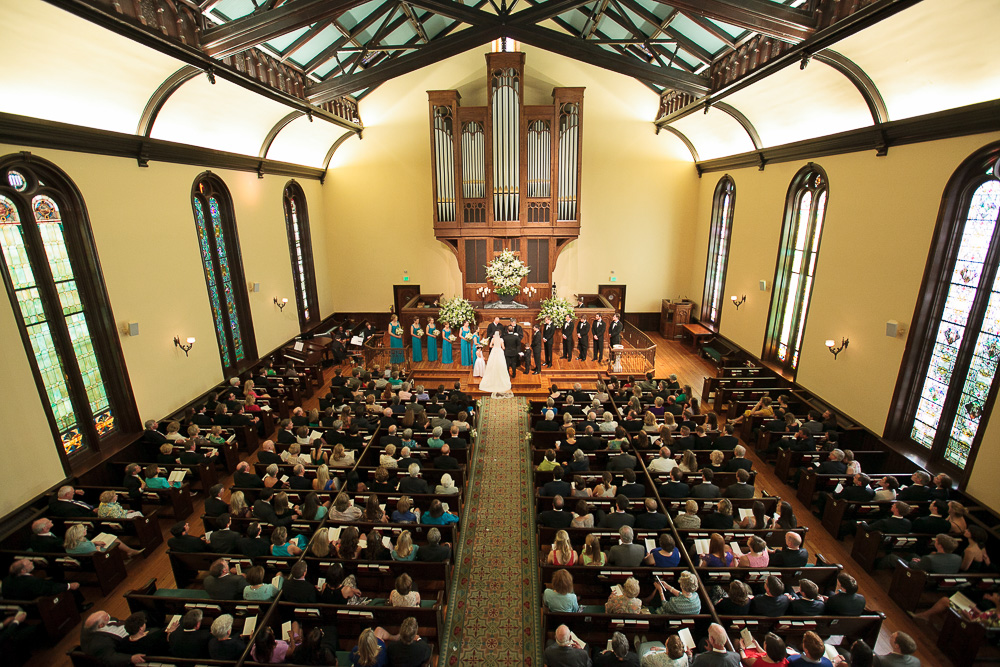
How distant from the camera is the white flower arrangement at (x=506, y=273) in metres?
14.9

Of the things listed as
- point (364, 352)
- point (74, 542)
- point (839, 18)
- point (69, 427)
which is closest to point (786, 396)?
point (839, 18)

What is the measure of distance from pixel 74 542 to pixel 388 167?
13.9 meters

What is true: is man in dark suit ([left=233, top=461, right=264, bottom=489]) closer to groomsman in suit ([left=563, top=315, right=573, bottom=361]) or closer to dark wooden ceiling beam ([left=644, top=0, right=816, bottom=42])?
groomsman in suit ([left=563, top=315, right=573, bottom=361])

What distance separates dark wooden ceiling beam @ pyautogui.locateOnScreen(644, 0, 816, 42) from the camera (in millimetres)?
7387

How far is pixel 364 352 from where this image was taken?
46.5 feet

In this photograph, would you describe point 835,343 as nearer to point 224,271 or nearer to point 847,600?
point 847,600

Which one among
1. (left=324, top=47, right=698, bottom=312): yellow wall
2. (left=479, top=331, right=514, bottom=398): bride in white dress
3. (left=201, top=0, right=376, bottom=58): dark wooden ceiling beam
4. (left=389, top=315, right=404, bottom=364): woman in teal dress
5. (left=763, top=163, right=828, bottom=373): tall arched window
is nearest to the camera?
(left=201, top=0, right=376, bottom=58): dark wooden ceiling beam

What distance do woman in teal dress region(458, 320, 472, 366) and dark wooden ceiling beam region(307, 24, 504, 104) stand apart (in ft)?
20.9

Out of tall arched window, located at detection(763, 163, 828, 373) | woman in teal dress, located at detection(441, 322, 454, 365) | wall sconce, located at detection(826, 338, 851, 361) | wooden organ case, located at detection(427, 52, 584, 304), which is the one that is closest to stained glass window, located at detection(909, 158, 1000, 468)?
wall sconce, located at detection(826, 338, 851, 361)

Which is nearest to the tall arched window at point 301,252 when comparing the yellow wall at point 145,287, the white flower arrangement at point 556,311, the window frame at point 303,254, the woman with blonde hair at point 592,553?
the window frame at point 303,254

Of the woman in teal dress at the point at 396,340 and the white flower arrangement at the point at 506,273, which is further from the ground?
the white flower arrangement at the point at 506,273

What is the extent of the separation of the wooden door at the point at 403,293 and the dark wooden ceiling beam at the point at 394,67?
730 cm

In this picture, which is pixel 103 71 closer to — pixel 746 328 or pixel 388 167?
pixel 388 167

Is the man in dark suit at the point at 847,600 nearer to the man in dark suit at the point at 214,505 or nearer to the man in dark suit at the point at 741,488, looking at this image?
the man in dark suit at the point at 741,488
